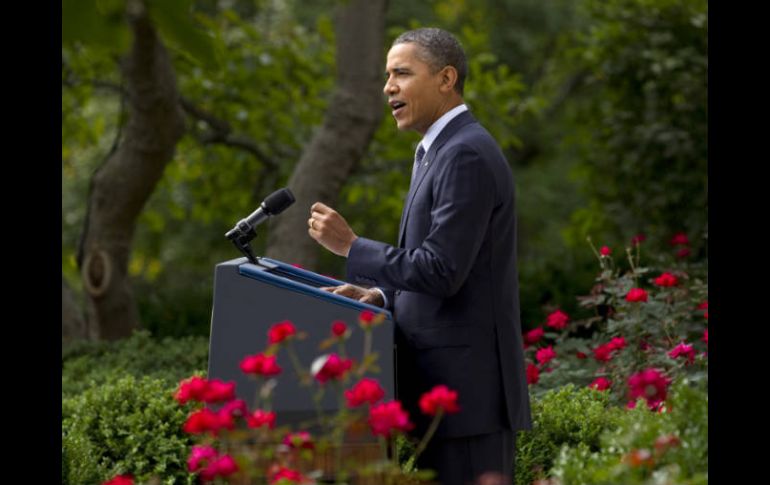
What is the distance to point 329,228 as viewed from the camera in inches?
131

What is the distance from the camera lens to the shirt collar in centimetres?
356

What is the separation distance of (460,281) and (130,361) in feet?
13.6

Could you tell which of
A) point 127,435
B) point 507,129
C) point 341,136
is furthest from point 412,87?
point 507,129

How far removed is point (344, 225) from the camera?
3.34 metres

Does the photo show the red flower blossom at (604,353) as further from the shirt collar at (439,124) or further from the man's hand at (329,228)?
the man's hand at (329,228)

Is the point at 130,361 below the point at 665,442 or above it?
above

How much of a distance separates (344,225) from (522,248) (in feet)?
54.3

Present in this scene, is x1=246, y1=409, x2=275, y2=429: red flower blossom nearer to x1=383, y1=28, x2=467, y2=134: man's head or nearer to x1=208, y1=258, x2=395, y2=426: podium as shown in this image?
x1=208, y1=258, x2=395, y2=426: podium

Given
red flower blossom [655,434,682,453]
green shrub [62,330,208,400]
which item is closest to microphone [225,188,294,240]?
red flower blossom [655,434,682,453]

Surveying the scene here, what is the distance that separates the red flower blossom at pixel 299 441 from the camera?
9.58 feet

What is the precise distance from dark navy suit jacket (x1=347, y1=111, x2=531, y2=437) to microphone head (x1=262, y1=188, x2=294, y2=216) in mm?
264

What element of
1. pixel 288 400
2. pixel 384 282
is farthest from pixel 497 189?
pixel 288 400

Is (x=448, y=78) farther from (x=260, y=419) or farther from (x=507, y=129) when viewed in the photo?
(x=507, y=129)

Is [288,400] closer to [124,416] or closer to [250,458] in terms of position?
[250,458]
